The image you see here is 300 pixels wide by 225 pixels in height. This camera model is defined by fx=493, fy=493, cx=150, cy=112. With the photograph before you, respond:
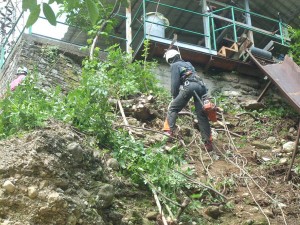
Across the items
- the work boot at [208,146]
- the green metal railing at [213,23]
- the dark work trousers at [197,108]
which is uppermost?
the green metal railing at [213,23]

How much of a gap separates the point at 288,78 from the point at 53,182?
500cm

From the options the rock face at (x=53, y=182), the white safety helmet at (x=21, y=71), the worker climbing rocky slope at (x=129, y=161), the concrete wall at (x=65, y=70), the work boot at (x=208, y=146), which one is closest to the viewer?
the rock face at (x=53, y=182)

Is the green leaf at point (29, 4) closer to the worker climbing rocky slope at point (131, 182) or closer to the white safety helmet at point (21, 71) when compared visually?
the worker climbing rocky slope at point (131, 182)

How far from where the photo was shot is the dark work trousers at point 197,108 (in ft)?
20.6

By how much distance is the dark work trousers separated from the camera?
6.29 m

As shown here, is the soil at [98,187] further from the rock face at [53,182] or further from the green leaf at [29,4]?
the green leaf at [29,4]

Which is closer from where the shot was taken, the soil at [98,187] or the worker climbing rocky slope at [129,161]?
the soil at [98,187]

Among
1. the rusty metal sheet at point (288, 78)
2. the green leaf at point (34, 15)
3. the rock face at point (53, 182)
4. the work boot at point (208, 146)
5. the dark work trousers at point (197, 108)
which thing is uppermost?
the rusty metal sheet at point (288, 78)

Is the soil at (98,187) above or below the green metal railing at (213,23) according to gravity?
below

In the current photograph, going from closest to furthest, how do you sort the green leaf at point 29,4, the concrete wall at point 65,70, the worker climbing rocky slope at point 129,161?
the green leaf at point 29,4, the worker climbing rocky slope at point 129,161, the concrete wall at point 65,70

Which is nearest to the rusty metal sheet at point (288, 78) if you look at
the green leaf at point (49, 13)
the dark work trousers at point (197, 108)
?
the dark work trousers at point (197, 108)

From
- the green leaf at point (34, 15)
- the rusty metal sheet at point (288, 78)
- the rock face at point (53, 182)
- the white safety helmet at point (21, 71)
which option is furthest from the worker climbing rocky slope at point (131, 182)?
the white safety helmet at point (21, 71)

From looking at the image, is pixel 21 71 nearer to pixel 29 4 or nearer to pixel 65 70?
pixel 65 70

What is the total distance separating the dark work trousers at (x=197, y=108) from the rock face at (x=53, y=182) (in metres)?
2.56
